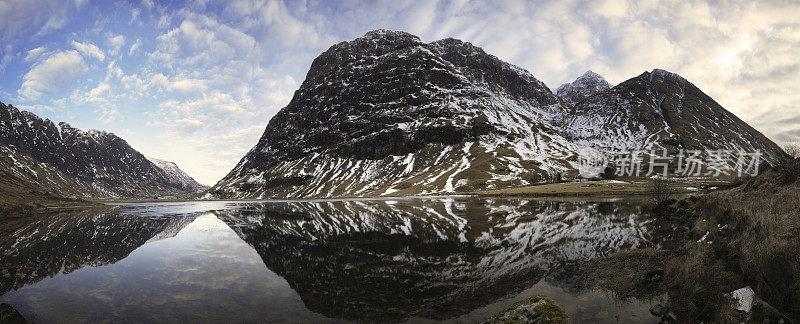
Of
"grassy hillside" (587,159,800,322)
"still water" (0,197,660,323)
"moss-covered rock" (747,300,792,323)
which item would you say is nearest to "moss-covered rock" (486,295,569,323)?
"still water" (0,197,660,323)

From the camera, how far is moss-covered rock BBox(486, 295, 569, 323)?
30.9 ft

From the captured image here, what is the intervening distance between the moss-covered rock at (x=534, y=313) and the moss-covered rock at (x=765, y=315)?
14.5 ft

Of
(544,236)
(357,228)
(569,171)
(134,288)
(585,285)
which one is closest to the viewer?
(585,285)

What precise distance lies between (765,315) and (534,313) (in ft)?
18.1

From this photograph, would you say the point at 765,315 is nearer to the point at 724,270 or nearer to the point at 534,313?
the point at 724,270

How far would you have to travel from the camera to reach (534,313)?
9.66 m

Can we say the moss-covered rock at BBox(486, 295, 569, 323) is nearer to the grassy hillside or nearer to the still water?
the still water

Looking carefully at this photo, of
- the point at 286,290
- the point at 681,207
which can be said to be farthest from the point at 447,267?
the point at 681,207

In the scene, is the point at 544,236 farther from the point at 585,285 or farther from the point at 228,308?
the point at 228,308

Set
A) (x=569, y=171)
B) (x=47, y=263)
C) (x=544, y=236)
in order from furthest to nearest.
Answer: (x=569, y=171) < (x=544, y=236) < (x=47, y=263)

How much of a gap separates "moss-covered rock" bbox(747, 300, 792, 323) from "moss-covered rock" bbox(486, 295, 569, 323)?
4434mm

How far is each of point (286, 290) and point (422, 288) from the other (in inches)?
255

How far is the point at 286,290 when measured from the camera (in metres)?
14.8

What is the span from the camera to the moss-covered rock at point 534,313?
9405 mm
